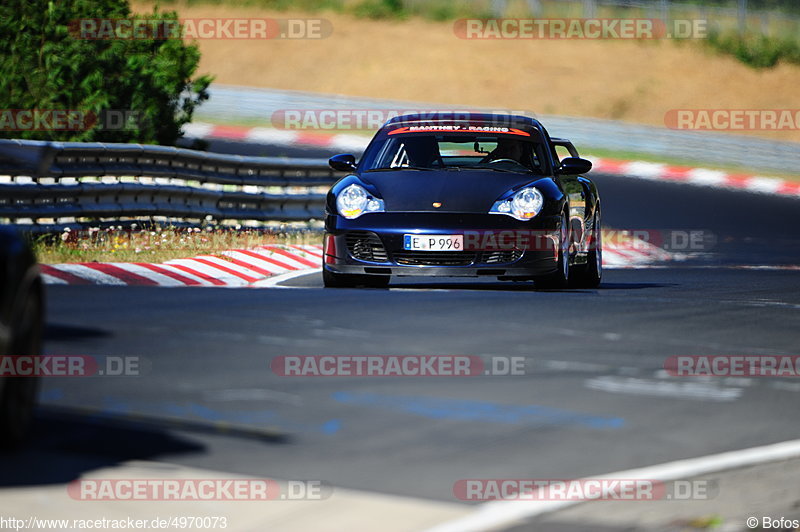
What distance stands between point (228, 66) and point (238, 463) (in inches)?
1767

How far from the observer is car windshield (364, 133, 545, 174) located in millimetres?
13180

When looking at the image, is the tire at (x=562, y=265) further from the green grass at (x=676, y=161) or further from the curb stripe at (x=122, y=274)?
the green grass at (x=676, y=161)

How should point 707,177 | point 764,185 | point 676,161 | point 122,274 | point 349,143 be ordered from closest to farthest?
point 122,274 → point 764,185 → point 707,177 → point 349,143 → point 676,161

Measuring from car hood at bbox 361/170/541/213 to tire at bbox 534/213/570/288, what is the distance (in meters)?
0.50

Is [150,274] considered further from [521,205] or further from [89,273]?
[521,205]

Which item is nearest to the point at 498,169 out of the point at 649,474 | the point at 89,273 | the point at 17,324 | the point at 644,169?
the point at 89,273

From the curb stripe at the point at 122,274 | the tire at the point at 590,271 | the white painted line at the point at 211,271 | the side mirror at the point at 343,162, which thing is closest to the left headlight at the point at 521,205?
the side mirror at the point at 343,162

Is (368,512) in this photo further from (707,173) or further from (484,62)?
(484,62)

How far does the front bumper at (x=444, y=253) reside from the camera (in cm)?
1204

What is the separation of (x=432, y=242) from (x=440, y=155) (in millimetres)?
1564

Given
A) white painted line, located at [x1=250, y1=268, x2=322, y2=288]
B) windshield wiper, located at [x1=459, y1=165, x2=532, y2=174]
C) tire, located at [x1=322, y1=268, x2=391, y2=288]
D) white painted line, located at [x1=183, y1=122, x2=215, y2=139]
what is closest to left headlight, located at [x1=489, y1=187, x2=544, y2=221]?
windshield wiper, located at [x1=459, y1=165, x2=532, y2=174]

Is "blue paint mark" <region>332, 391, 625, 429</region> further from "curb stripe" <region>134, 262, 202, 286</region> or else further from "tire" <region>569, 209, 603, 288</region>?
"tire" <region>569, 209, 603, 288</region>

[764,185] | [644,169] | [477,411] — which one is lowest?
[477,411]

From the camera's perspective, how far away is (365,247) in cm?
1219
